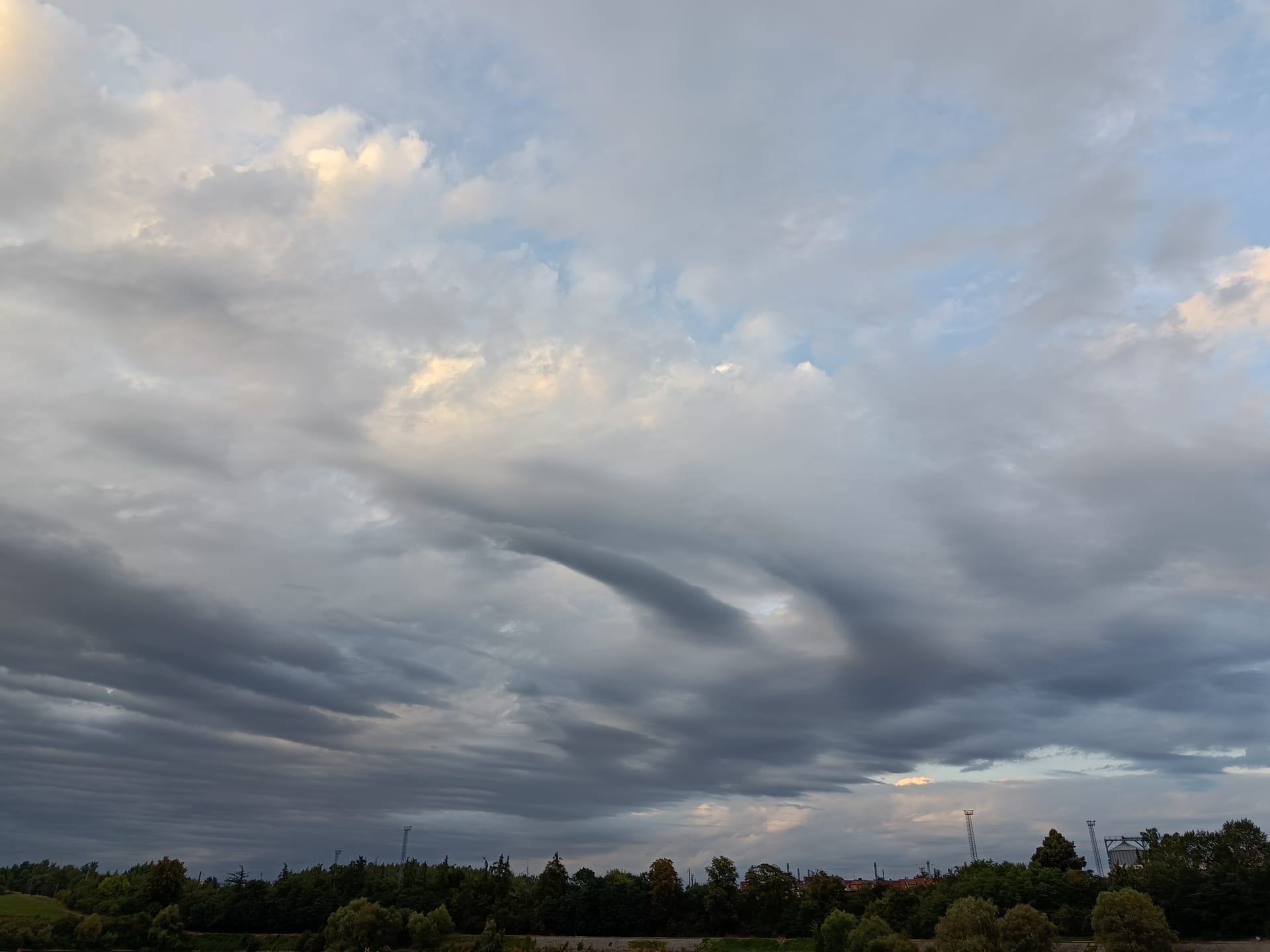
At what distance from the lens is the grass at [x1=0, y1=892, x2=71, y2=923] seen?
5881 inches

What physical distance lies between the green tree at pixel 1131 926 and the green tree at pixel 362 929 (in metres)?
96.0

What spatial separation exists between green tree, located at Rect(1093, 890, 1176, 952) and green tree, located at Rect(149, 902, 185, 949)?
134500 mm

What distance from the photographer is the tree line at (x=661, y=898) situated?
9269 cm

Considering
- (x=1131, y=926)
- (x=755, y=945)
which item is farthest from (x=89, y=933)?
(x=1131, y=926)

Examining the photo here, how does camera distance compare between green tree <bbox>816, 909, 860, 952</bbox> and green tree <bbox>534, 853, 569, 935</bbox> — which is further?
green tree <bbox>534, 853, 569, 935</bbox>

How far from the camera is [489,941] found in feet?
422

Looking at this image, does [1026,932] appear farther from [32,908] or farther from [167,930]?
[32,908]

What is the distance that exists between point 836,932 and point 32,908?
146044mm

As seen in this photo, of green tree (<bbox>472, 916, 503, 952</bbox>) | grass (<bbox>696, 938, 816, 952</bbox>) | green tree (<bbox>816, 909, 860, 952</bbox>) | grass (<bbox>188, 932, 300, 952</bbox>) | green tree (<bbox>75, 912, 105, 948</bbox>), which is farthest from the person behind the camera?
grass (<bbox>188, 932, 300, 952</bbox>)

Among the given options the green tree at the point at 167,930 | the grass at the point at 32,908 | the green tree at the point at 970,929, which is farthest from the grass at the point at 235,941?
the green tree at the point at 970,929

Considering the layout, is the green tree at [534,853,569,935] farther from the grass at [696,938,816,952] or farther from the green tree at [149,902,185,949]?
the green tree at [149,902,185,949]

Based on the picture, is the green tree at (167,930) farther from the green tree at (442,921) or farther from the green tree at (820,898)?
the green tree at (820,898)

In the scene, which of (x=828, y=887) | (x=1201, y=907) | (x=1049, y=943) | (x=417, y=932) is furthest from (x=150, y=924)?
(x=1201, y=907)

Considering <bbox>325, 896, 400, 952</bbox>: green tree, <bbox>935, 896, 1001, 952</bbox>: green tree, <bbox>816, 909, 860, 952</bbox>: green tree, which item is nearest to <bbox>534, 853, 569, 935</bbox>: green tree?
<bbox>325, 896, 400, 952</bbox>: green tree
